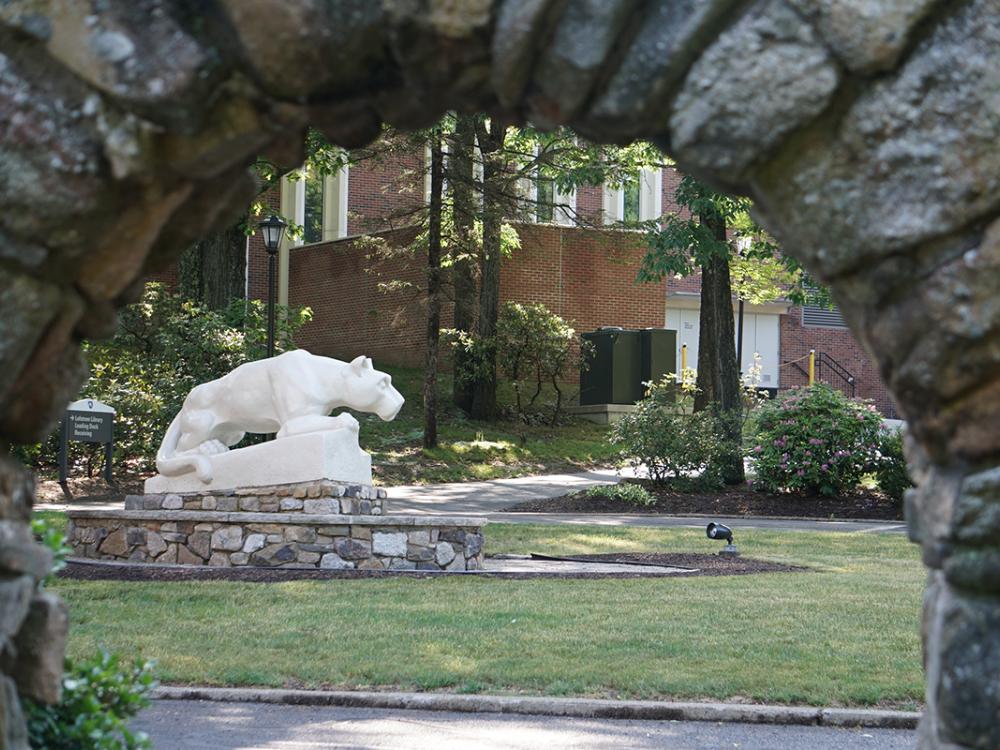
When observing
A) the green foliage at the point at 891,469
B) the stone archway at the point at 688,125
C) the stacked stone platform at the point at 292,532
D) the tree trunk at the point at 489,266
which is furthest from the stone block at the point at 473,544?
the tree trunk at the point at 489,266

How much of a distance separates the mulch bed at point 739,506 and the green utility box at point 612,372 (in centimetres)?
870

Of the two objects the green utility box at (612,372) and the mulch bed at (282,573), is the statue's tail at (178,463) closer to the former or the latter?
the mulch bed at (282,573)

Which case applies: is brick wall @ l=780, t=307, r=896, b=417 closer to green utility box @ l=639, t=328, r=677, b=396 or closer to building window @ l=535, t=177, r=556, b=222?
green utility box @ l=639, t=328, r=677, b=396

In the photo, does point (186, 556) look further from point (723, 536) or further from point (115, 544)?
point (723, 536)

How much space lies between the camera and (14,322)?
11.1 ft

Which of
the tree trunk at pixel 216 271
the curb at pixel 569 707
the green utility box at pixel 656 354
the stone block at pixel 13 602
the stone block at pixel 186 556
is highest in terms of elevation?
the tree trunk at pixel 216 271

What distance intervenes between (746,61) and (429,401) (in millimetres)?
21459

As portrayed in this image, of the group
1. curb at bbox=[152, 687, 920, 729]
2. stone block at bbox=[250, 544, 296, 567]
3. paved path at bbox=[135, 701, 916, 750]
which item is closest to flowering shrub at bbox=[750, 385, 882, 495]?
stone block at bbox=[250, 544, 296, 567]

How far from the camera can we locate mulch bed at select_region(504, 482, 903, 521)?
19.3 m

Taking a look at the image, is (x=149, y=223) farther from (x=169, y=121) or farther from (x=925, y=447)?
(x=925, y=447)

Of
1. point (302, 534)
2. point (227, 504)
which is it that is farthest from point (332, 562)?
point (227, 504)

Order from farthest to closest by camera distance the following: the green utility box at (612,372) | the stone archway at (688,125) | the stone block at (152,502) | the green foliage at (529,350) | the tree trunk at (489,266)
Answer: the green utility box at (612,372), the green foliage at (529,350), the tree trunk at (489,266), the stone block at (152,502), the stone archway at (688,125)

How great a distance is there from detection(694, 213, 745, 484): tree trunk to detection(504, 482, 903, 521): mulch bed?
95 centimetres

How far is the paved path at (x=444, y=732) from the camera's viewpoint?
6391 millimetres
